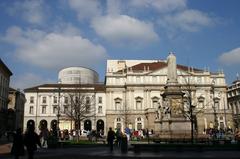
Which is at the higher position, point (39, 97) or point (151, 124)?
point (39, 97)

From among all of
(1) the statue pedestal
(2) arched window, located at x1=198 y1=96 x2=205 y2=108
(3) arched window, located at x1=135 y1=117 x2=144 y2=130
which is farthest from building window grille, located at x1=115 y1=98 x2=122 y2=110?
(1) the statue pedestal

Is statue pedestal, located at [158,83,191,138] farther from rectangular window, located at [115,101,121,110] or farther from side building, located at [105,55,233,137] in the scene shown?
rectangular window, located at [115,101,121,110]

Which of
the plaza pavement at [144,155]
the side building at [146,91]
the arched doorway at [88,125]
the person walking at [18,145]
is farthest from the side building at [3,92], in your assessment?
the person walking at [18,145]

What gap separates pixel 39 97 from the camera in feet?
270

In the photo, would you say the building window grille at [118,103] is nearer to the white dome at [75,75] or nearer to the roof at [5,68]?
the white dome at [75,75]

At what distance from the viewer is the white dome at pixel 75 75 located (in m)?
104

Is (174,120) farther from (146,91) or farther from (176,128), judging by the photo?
(146,91)

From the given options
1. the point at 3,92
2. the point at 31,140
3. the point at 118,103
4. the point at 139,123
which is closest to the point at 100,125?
the point at 118,103

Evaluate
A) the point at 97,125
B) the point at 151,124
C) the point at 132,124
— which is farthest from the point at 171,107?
the point at 97,125

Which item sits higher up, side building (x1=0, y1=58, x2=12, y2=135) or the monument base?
side building (x1=0, y1=58, x2=12, y2=135)

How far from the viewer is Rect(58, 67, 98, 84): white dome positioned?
104125 millimetres

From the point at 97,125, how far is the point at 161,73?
21.2 m

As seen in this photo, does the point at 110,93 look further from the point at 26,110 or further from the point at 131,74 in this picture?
the point at 26,110

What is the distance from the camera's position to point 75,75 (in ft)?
343
